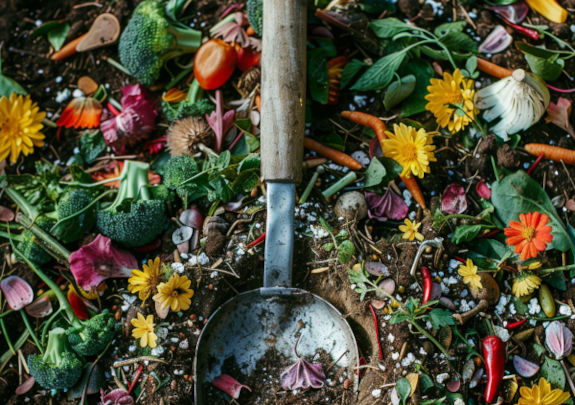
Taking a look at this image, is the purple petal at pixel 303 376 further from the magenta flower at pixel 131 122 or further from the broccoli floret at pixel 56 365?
the magenta flower at pixel 131 122

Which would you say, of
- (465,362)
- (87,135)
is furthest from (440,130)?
(87,135)

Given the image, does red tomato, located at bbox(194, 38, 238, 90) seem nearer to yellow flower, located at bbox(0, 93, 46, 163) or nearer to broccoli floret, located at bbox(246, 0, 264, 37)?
broccoli floret, located at bbox(246, 0, 264, 37)

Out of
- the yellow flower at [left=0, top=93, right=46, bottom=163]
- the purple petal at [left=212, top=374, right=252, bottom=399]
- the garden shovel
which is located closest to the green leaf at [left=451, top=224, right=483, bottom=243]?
the garden shovel

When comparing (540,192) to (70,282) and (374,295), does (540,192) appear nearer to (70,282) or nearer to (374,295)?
(374,295)

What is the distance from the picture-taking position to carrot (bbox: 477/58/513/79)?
201 cm

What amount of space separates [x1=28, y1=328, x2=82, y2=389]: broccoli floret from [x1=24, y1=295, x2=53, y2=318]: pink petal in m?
0.14

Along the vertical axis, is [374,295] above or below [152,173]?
below

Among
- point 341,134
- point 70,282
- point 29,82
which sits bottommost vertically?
point 70,282

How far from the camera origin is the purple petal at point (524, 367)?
5.91 feet

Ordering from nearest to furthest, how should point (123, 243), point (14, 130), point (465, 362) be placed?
point (465, 362)
point (123, 243)
point (14, 130)

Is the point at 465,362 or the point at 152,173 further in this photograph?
the point at 152,173

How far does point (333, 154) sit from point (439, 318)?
0.65 meters

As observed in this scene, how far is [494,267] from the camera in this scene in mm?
1831

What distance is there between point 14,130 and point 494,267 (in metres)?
1.74
